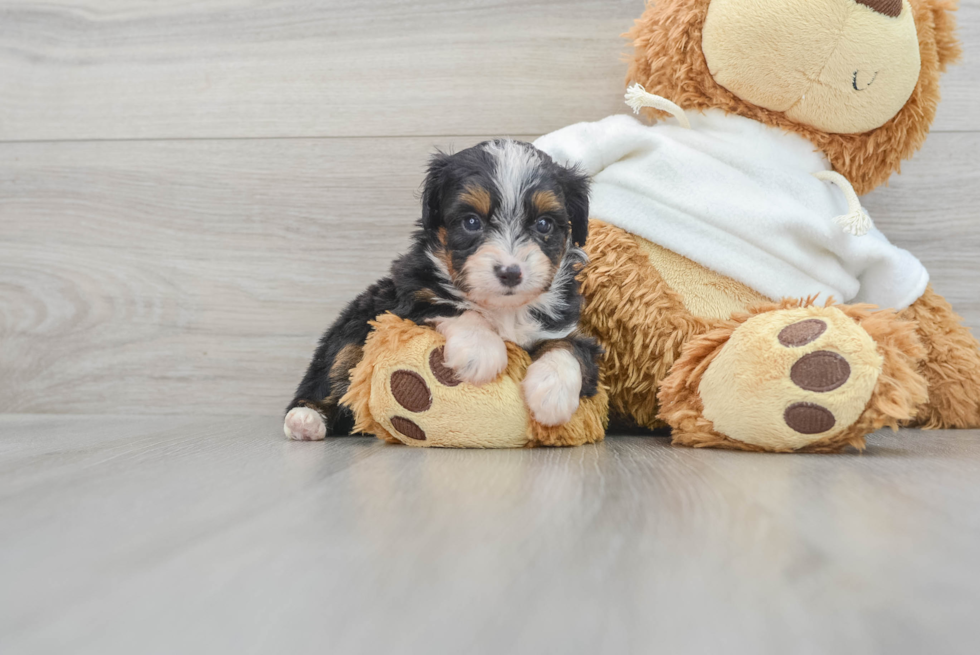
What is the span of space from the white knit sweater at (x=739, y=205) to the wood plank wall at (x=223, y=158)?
0.41 meters

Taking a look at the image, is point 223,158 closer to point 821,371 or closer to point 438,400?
point 438,400

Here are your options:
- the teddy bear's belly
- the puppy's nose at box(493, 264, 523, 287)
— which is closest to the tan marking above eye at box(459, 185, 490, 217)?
the puppy's nose at box(493, 264, 523, 287)

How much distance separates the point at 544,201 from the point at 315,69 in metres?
1.05

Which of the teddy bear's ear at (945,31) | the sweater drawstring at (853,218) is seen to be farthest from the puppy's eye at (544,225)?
the teddy bear's ear at (945,31)

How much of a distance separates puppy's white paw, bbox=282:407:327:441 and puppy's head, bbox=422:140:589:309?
0.44 metres

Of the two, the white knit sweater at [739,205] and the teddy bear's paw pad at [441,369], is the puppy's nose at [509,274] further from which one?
the white knit sweater at [739,205]

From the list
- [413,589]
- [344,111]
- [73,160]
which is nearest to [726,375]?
[413,589]

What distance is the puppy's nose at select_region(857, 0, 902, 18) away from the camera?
4.64ft

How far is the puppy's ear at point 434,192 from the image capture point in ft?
4.34

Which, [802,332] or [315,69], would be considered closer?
[802,332]

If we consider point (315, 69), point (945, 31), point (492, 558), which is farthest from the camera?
point (315, 69)

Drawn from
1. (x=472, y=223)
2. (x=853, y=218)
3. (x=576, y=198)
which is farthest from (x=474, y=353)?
(x=853, y=218)

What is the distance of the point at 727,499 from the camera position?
82 cm

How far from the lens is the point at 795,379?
1.14 meters
